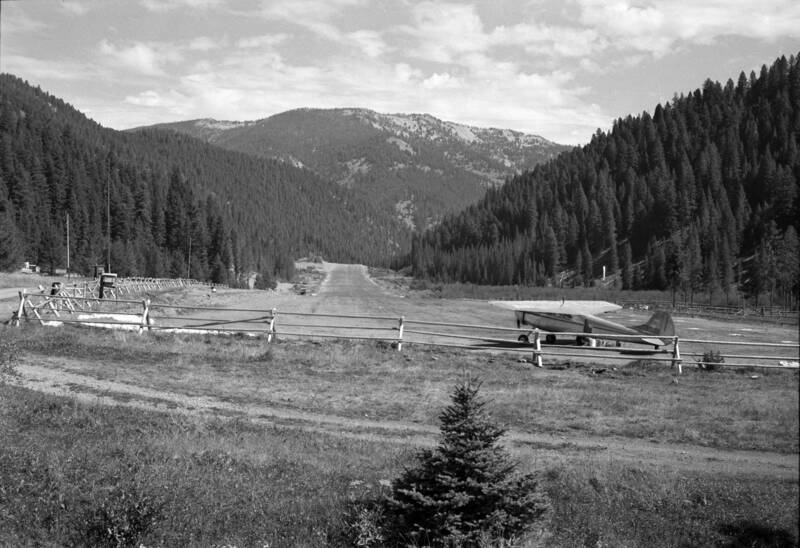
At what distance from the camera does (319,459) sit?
1120cm

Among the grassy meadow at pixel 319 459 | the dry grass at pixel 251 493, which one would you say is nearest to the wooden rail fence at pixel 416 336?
the grassy meadow at pixel 319 459

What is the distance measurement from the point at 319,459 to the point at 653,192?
534 ft

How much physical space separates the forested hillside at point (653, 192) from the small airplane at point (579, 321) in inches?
3336

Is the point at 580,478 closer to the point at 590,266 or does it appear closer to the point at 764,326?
the point at 764,326

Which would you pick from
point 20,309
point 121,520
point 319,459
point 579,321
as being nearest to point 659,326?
point 579,321

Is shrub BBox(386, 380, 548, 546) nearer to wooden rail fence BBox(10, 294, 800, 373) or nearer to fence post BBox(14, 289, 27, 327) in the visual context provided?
wooden rail fence BBox(10, 294, 800, 373)

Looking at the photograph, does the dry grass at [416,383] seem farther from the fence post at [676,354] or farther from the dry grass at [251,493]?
the dry grass at [251,493]

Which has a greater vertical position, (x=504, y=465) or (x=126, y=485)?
(x=504, y=465)

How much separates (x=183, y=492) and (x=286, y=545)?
2.00 meters

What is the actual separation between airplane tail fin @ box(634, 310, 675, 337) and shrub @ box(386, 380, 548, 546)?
40.6 feet

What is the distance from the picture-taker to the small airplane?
75.2 feet

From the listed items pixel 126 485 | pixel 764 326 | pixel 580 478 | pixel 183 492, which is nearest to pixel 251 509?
pixel 183 492

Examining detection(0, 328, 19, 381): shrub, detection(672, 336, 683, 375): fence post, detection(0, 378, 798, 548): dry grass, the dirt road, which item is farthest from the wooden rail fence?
detection(0, 378, 798, 548): dry grass

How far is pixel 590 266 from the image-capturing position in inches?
5699
